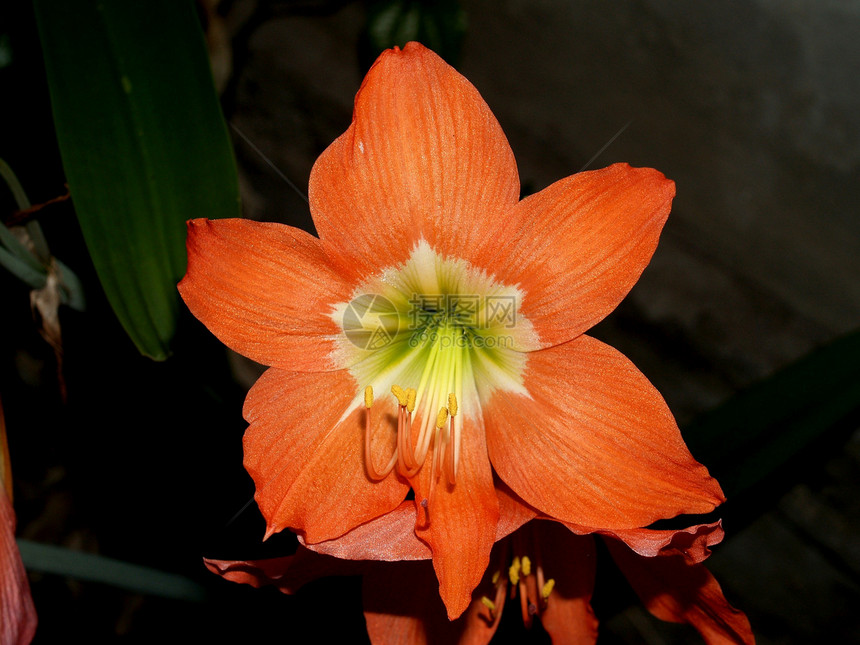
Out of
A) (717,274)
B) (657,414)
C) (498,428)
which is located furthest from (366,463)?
(717,274)

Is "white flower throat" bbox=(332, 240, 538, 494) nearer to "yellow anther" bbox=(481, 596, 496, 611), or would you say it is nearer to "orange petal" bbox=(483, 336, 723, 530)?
"orange petal" bbox=(483, 336, 723, 530)

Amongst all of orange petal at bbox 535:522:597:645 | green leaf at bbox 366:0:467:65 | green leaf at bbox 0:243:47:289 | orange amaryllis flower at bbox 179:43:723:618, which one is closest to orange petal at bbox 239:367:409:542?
orange amaryllis flower at bbox 179:43:723:618

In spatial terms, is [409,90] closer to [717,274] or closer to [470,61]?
[470,61]

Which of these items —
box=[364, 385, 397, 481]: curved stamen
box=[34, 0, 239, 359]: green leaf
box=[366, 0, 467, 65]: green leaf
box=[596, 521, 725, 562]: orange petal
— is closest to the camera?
box=[596, 521, 725, 562]: orange petal

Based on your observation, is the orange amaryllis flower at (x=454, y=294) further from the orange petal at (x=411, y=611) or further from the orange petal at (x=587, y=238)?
the orange petal at (x=411, y=611)

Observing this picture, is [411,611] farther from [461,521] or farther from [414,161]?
[414,161]

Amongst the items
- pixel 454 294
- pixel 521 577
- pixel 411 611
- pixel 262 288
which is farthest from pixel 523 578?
pixel 262 288
